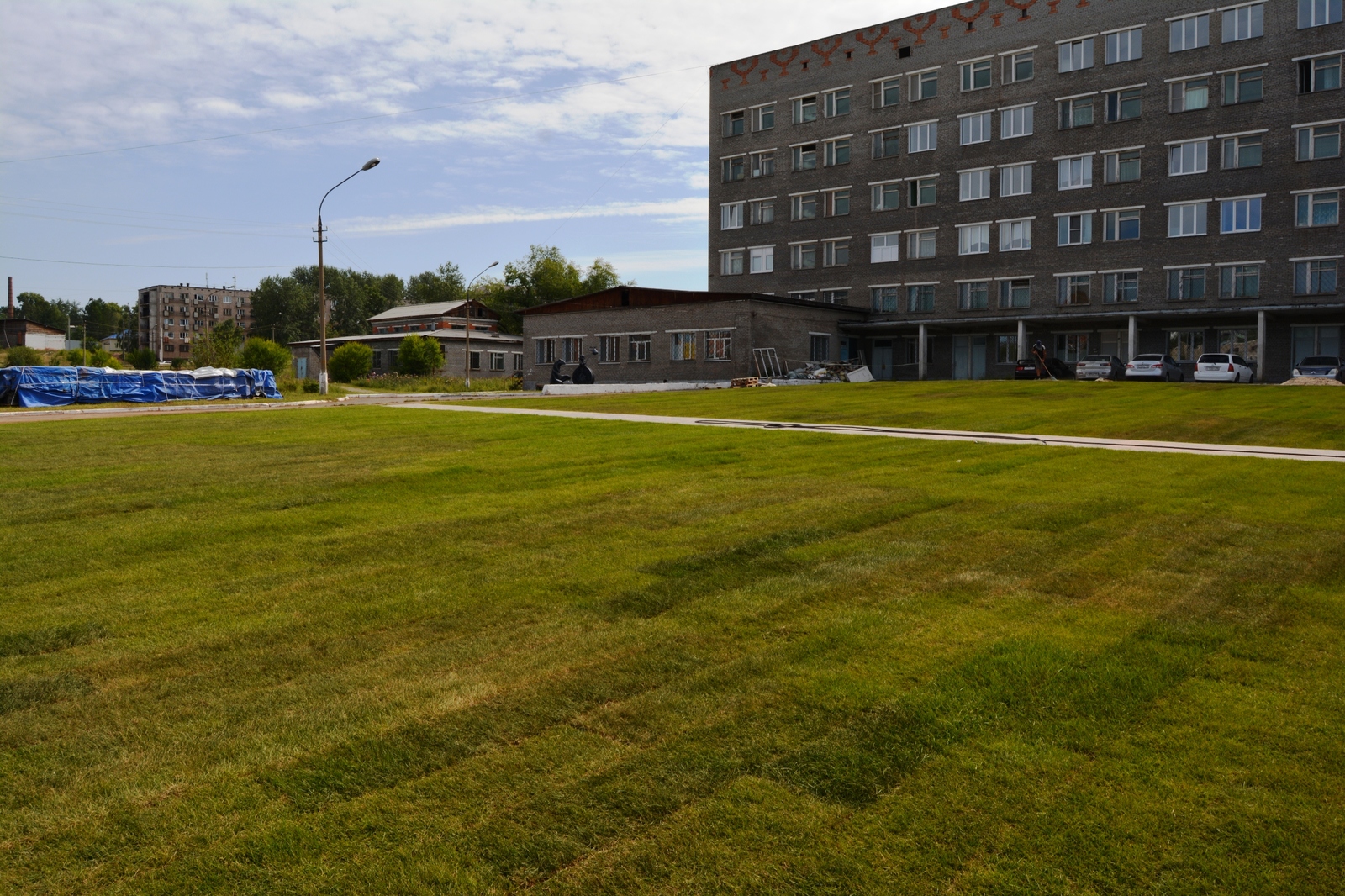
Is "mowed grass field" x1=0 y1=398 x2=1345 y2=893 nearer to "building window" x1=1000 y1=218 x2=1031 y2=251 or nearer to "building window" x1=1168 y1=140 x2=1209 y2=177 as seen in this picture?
"building window" x1=1168 y1=140 x2=1209 y2=177

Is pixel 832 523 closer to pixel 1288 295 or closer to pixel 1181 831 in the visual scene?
pixel 1181 831

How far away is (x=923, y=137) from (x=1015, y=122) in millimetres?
5899

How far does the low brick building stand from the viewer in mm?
53219

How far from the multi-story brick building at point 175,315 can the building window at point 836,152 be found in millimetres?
148174

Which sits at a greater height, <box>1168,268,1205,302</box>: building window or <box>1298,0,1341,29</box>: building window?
<box>1298,0,1341,29</box>: building window

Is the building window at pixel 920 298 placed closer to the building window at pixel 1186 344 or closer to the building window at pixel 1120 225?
the building window at pixel 1120 225

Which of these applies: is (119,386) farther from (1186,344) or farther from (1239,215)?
(1239,215)

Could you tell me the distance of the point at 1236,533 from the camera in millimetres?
9055

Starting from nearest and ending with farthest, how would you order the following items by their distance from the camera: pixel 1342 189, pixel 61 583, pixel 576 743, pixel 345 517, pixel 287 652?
pixel 576 743
pixel 287 652
pixel 61 583
pixel 345 517
pixel 1342 189

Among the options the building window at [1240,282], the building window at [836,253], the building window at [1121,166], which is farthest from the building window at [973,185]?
the building window at [1240,282]

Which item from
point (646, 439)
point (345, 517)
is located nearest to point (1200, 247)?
point (646, 439)

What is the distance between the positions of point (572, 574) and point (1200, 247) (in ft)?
182

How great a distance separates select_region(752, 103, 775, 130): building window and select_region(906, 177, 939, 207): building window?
Answer: 39.6ft

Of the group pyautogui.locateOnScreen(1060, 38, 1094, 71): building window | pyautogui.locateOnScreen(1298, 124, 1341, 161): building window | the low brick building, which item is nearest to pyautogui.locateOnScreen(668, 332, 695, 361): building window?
the low brick building
